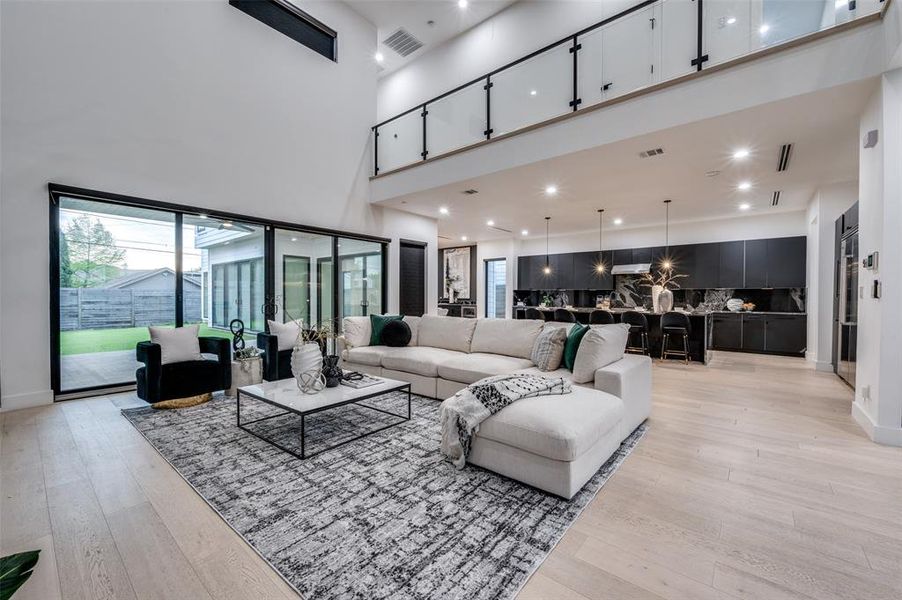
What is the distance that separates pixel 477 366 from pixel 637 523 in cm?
205

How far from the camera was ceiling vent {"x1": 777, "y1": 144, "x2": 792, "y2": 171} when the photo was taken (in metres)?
4.28

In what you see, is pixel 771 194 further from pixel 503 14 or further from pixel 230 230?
pixel 230 230

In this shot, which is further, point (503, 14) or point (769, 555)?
point (503, 14)

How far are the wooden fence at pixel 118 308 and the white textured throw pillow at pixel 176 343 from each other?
894 millimetres

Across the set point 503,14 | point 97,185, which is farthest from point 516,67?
point 97,185

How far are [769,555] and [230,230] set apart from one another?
6.41 meters

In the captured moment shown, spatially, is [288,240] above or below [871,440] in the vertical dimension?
above

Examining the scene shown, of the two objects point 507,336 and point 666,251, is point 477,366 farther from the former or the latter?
point 666,251

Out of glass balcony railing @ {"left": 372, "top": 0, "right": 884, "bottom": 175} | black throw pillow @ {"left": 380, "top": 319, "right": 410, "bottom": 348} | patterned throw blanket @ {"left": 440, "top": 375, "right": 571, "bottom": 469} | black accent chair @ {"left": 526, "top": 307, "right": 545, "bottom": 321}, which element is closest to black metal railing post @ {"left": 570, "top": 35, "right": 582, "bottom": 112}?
glass balcony railing @ {"left": 372, "top": 0, "right": 884, "bottom": 175}

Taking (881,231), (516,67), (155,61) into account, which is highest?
(516,67)

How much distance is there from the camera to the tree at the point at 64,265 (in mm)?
4148

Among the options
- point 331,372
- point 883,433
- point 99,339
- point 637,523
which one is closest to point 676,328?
point 883,433

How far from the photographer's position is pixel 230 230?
217 inches

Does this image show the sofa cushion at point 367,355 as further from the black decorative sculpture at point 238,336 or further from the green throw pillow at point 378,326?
the black decorative sculpture at point 238,336
